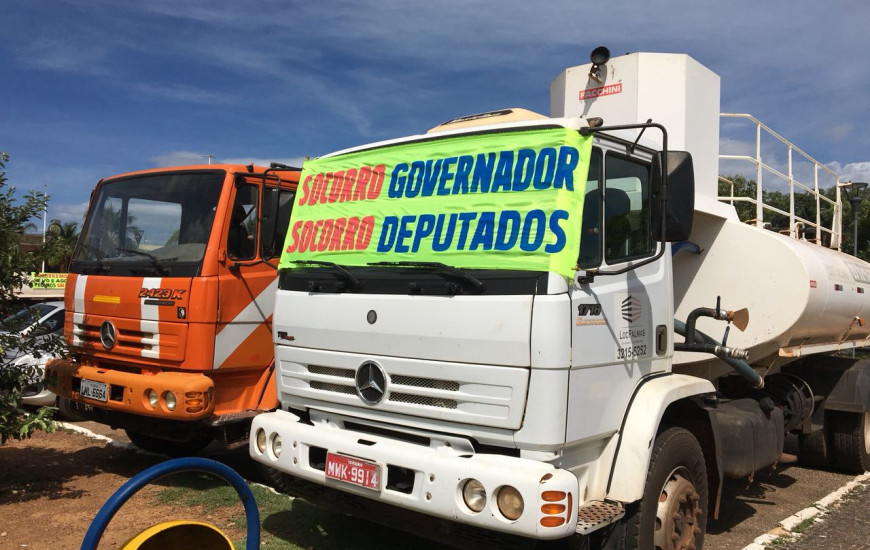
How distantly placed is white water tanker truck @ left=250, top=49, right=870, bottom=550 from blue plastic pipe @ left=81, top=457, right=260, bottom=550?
1.89 feet

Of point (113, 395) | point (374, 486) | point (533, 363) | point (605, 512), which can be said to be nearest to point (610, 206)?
point (533, 363)

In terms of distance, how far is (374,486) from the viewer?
3.63 meters

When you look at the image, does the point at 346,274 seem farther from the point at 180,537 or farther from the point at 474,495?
the point at 180,537

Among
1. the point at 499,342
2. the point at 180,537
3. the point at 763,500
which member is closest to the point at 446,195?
the point at 499,342

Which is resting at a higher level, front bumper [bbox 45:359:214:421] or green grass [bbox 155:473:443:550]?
front bumper [bbox 45:359:214:421]

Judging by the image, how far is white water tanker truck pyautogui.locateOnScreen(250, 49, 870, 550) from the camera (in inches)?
133

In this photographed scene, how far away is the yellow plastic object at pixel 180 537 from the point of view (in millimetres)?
2953

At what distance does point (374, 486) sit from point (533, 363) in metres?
1.08

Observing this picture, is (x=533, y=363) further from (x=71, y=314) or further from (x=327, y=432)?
(x=71, y=314)

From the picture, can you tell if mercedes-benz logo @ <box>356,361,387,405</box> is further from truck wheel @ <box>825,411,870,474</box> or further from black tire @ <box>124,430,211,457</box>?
truck wheel @ <box>825,411,870,474</box>

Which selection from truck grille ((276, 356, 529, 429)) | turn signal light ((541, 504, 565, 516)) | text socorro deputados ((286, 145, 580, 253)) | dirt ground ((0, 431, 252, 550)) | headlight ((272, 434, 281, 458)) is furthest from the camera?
dirt ground ((0, 431, 252, 550))

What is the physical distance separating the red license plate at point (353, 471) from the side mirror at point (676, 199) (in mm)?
1925

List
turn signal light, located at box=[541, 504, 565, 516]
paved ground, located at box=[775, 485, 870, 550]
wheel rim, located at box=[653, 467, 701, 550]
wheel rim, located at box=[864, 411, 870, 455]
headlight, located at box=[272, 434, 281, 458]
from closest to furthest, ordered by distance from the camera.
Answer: turn signal light, located at box=[541, 504, 565, 516] → wheel rim, located at box=[653, 467, 701, 550] → headlight, located at box=[272, 434, 281, 458] → paved ground, located at box=[775, 485, 870, 550] → wheel rim, located at box=[864, 411, 870, 455]

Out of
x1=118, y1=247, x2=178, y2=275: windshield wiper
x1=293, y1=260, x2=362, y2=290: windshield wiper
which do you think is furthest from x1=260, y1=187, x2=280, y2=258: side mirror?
x1=293, y1=260, x2=362, y2=290: windshield wiper
